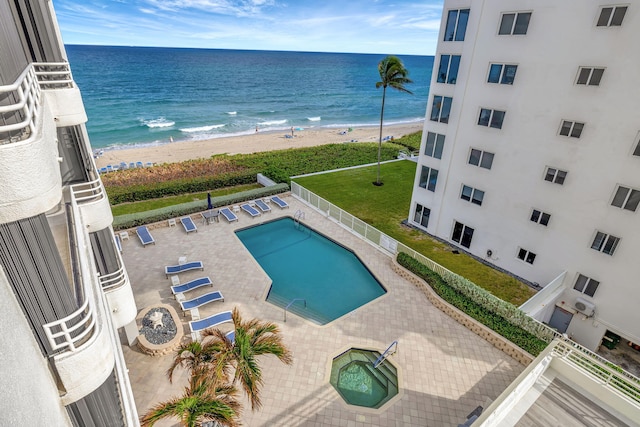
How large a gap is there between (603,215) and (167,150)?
177ft

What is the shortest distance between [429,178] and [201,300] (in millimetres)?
16628

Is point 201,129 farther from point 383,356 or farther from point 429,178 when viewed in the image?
point 383,356

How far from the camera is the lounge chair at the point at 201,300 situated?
643 inches

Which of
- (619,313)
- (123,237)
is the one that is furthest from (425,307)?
(123,237)

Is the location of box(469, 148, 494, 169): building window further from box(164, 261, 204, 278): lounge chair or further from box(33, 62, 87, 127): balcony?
box(33, 62, 87, 127): balcony

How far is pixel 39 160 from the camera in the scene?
345 cm

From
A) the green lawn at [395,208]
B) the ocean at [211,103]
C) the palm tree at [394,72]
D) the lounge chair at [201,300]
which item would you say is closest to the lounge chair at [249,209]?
the green lawn at [395,208]

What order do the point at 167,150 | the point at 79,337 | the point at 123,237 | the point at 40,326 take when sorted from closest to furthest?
the point at 40,326
the point at 79,337
the point at 123,237
the point at 167,150

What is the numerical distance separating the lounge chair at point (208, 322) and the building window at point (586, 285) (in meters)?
18.1

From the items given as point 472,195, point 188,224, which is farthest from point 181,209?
point 472,195

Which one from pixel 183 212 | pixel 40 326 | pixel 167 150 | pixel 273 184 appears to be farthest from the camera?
pixel 167 150

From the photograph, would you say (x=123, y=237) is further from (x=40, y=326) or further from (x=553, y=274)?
(x=553, y=274)

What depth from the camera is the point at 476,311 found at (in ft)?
52.7

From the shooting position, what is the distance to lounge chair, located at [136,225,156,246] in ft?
71.5
